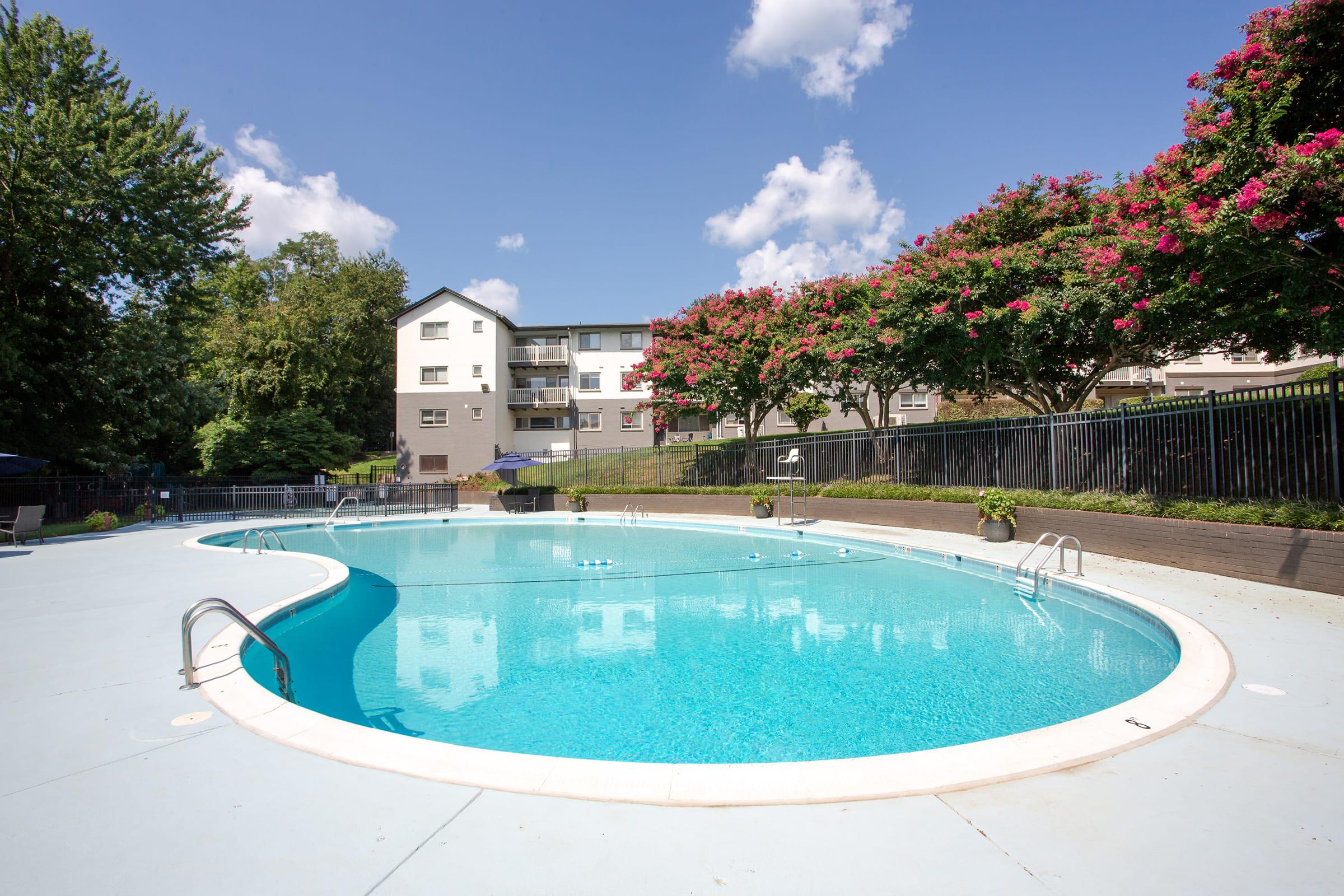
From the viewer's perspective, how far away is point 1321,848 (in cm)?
234

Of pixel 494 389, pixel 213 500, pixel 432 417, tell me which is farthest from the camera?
pixel 432 417

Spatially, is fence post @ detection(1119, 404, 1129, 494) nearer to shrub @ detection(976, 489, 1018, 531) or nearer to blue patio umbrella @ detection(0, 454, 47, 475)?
shrub @ detection(976, 489, 1018, 531)

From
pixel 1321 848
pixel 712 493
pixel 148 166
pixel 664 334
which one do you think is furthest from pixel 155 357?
pixel 1321 848

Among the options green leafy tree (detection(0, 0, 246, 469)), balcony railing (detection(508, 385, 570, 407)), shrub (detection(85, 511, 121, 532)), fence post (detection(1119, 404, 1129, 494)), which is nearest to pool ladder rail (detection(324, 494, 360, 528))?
shrub (detection(85, 511, 121, 532))

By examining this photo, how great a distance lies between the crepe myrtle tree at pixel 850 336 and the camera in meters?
15.2

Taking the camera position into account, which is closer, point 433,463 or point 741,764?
point 741,764

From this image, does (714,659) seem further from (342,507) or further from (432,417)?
(432,417)

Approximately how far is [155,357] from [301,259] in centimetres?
2901

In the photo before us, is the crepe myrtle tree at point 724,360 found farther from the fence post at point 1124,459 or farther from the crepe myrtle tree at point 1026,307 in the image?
the fence post at point 1124,459

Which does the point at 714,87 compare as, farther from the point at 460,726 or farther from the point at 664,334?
the point at 460,726

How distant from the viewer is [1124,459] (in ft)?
35.1

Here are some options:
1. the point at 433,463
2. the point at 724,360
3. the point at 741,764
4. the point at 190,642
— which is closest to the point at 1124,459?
the point at 741,764

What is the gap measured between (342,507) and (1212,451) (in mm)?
26359

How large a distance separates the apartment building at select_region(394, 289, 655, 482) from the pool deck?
29809mm
